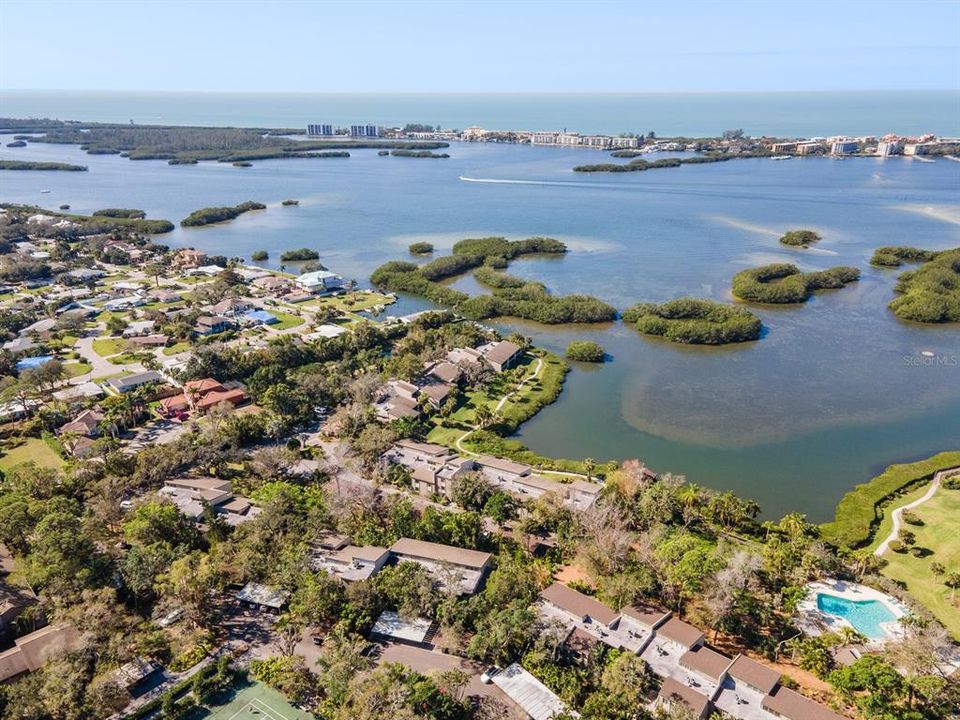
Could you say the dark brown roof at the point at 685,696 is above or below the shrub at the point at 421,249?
below

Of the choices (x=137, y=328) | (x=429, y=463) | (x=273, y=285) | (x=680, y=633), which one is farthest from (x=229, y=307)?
(x=680, y=633)

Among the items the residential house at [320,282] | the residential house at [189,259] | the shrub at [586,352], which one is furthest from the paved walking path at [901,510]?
the residential house at [189,259]

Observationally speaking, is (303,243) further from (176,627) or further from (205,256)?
(176,627)

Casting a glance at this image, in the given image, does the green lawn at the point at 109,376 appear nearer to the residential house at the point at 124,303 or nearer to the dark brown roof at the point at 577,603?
the residential house at the point at 124,303

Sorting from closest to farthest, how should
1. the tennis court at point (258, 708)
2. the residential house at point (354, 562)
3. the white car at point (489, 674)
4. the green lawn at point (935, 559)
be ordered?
the tennis court at point (258, 708) < the white car at point (489, 674) < the green lawn at point (935, 559) < the residential house at point (354, 562)

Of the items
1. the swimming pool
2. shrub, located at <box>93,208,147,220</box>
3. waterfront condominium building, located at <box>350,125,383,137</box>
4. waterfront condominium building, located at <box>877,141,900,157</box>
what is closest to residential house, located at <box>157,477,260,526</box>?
the swimming pool

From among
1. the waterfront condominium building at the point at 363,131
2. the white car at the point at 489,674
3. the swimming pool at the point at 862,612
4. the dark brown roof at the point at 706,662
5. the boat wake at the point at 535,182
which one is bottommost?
the white car at the point at 489,674
